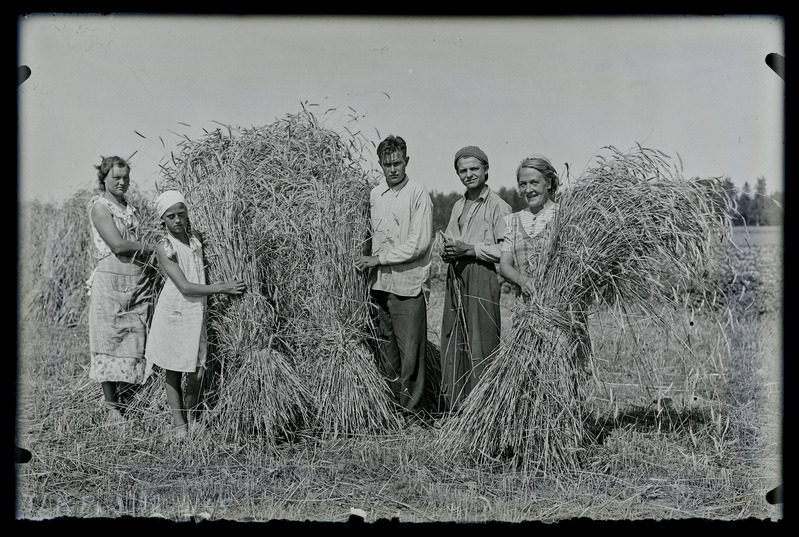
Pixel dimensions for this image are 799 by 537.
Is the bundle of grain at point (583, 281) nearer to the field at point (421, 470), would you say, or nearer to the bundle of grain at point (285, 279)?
the field at point (421, 470)

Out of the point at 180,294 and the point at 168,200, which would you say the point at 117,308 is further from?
the point at 168,200

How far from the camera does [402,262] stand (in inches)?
163

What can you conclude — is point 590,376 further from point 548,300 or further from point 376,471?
point 376,471

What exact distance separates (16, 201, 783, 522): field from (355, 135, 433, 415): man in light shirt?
45cm

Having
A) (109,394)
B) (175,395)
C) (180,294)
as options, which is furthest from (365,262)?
(109,394)

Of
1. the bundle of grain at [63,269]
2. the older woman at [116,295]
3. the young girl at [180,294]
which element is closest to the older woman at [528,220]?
the young girl at [180,294]

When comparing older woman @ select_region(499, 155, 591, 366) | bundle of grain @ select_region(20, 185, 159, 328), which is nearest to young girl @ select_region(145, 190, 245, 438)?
older woman @ select_region(499, 155, 591, 366)

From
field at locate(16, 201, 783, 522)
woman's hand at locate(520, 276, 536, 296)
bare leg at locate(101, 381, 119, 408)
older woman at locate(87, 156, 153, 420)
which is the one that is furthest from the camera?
bare leg at locate(101, 381, 119, 408)

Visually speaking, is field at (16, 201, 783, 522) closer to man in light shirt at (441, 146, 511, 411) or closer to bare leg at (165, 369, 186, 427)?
bare leg at (165, 369, 186, 427)

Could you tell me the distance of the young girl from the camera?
150 inches

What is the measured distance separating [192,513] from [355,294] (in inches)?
62.5

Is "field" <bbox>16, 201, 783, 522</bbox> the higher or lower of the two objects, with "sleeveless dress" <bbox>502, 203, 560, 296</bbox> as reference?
lower

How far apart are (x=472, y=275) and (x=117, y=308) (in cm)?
236

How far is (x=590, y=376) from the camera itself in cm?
373
